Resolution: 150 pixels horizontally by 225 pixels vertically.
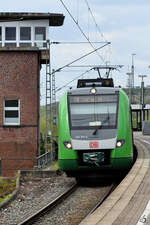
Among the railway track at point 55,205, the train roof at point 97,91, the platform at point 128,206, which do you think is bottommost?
the railway track at point 55,205

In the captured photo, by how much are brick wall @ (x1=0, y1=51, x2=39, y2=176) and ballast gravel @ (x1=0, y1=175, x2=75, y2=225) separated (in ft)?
31.9

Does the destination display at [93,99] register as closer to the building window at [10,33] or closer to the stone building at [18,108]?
the stone building at [18,108]

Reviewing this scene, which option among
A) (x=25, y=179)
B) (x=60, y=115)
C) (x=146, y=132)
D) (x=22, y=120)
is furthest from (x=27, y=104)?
(x=146, y=132)

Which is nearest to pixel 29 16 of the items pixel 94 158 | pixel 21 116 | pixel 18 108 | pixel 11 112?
pixel 18 108

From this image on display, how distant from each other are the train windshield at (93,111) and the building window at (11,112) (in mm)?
12565

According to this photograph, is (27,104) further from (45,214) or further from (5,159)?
(45,214)

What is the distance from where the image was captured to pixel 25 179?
52.6ft

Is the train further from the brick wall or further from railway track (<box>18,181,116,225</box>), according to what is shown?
the brick wall

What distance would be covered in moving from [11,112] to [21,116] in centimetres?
59

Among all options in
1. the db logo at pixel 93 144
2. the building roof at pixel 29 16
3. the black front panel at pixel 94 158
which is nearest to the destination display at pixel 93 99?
the db logo at pixel 93 144

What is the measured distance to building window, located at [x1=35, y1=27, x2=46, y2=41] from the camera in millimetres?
32125

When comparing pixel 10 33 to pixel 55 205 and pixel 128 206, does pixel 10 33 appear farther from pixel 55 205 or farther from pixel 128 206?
pixel 128 206

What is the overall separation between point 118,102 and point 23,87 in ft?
43.1

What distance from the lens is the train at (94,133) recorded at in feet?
43.5
